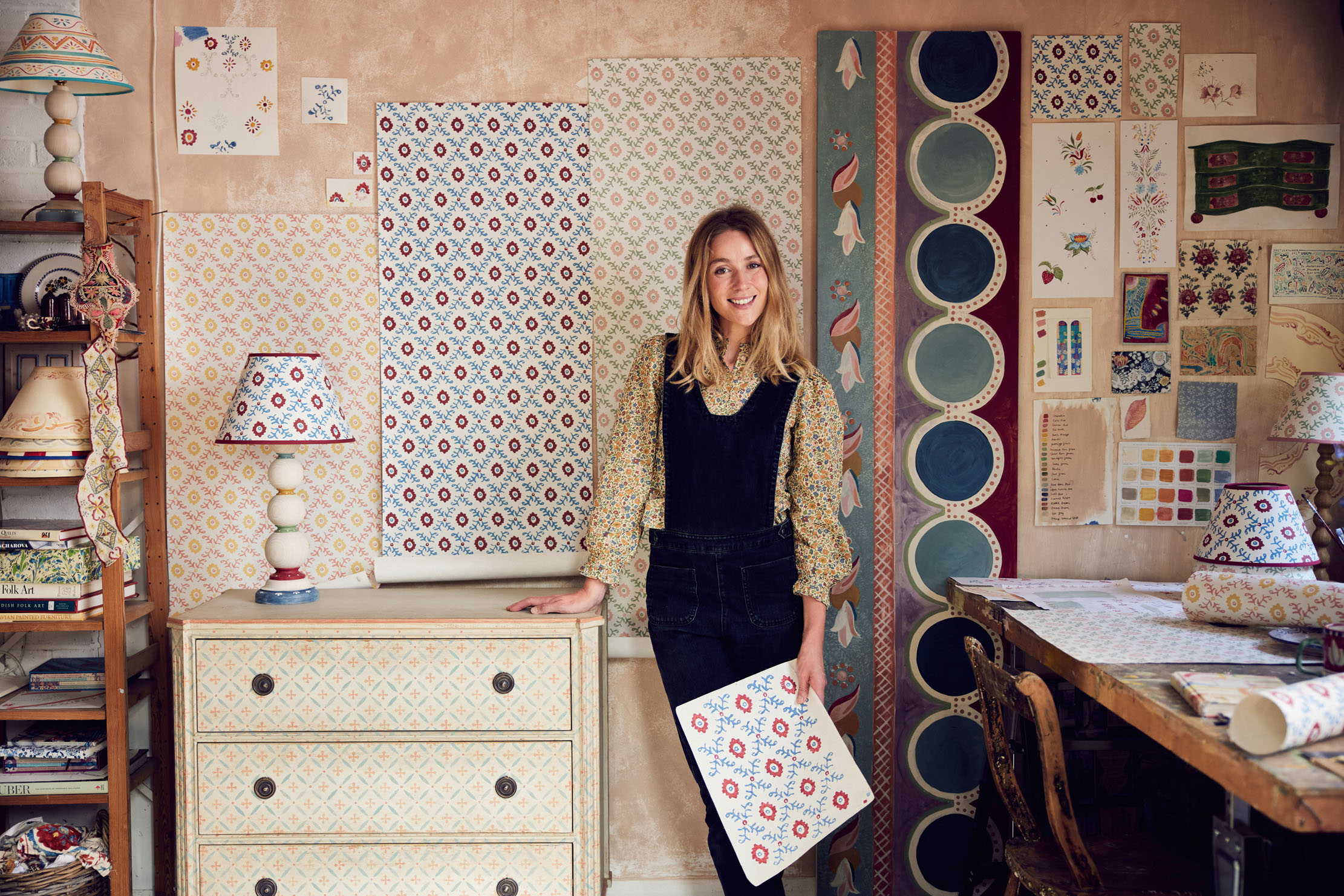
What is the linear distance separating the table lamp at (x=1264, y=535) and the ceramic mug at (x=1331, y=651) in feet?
1.22

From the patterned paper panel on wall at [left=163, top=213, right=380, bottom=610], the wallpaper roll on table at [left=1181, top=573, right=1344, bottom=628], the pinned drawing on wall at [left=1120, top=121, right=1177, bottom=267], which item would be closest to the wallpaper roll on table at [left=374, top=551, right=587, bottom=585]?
the patterned paper panel on wall at [left=163, top=213, right=380, bottom=610]

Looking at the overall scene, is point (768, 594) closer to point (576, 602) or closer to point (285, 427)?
point (576, 602)

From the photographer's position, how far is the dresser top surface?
2.15m

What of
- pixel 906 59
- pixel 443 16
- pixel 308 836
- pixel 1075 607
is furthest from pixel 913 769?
pixel 443 16

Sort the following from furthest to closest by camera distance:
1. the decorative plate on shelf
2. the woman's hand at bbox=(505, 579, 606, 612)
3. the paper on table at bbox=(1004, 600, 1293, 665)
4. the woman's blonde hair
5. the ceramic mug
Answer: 1. the decorative plate on shelf
2. the woman's hand at bbox=(505, 579, 606, 612)
3. the woman's blonde hair
4. the paper on table at bbox=(1004, 600, 1293, 665)
5. the ceramic mug

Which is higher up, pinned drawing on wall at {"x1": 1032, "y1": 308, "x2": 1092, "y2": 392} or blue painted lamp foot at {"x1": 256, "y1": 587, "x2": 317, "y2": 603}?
pinned drawing on wall at {"x1": 1032, "y1": 308, "x2": 1092, "y2": 392}

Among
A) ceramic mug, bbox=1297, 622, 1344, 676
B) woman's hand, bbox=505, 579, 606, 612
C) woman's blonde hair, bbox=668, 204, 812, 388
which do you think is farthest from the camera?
woman's hand, bbox=505, 579, 606, 612

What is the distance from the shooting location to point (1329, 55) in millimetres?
2582

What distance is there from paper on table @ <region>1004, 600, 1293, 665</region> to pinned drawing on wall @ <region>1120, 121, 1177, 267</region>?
3.47 feet

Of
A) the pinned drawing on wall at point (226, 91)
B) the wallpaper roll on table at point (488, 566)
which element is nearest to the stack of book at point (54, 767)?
the wallpaper roll on table at point (488, 566)

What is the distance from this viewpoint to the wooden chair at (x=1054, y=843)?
164 cm

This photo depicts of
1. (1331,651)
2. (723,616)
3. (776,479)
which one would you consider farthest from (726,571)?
(1331,651)

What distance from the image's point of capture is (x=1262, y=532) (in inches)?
78.4

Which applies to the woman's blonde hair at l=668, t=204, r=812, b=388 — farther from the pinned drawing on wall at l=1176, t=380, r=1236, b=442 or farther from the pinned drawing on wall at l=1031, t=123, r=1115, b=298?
the pinned drawing on wall at l=1176, t=380, r=1236, b=442
